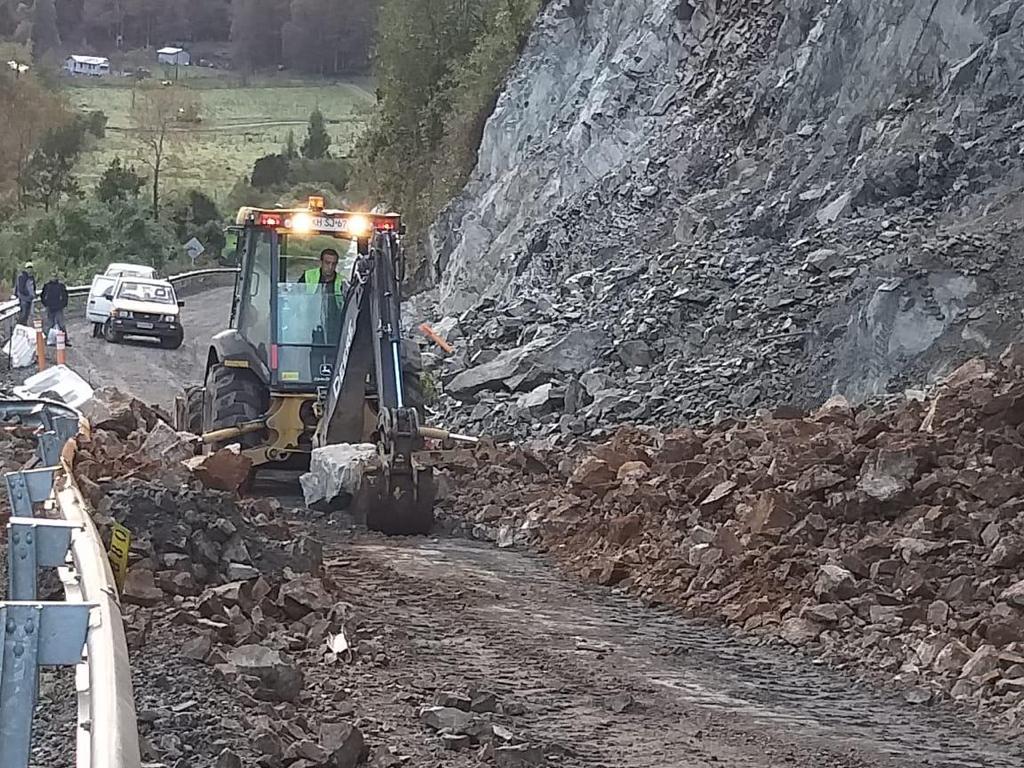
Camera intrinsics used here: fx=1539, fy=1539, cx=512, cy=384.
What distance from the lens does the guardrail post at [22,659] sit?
341 cm

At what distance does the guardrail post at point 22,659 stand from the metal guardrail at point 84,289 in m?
9.66

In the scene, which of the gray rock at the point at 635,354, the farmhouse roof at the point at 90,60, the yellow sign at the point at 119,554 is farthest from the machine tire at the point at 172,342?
the farmhouse roof at the point at 90,60

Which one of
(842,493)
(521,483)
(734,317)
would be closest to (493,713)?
(842,493)

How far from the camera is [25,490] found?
602 cm

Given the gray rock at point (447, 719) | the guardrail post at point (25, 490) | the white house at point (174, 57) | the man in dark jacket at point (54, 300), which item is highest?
the white house at point (174, 57)

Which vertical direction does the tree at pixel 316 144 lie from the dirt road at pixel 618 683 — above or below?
above

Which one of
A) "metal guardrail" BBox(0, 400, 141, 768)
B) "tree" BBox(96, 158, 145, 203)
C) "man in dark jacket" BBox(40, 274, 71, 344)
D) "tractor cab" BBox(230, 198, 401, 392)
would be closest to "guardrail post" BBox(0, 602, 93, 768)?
"metal guardrail" BBox(0, 400, 141, 768)

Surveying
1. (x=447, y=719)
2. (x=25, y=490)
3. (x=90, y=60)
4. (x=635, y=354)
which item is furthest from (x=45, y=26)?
(x=447, y=719)

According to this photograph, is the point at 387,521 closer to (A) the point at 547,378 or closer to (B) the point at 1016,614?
(B) the point at 1016,614

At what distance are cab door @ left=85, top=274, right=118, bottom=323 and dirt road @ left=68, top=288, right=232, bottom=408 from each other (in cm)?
34

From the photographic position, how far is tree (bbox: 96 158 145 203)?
50.9 m

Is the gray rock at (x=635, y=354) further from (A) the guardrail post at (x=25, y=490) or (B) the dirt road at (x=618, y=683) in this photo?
(A) the guardrail post at (x=25, y=490)

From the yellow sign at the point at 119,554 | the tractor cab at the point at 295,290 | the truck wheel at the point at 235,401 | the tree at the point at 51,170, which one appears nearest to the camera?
the yellow sign at the point at 119,554

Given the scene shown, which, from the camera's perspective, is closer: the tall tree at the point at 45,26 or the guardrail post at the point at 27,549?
the guardrail post at the point at 27,549
